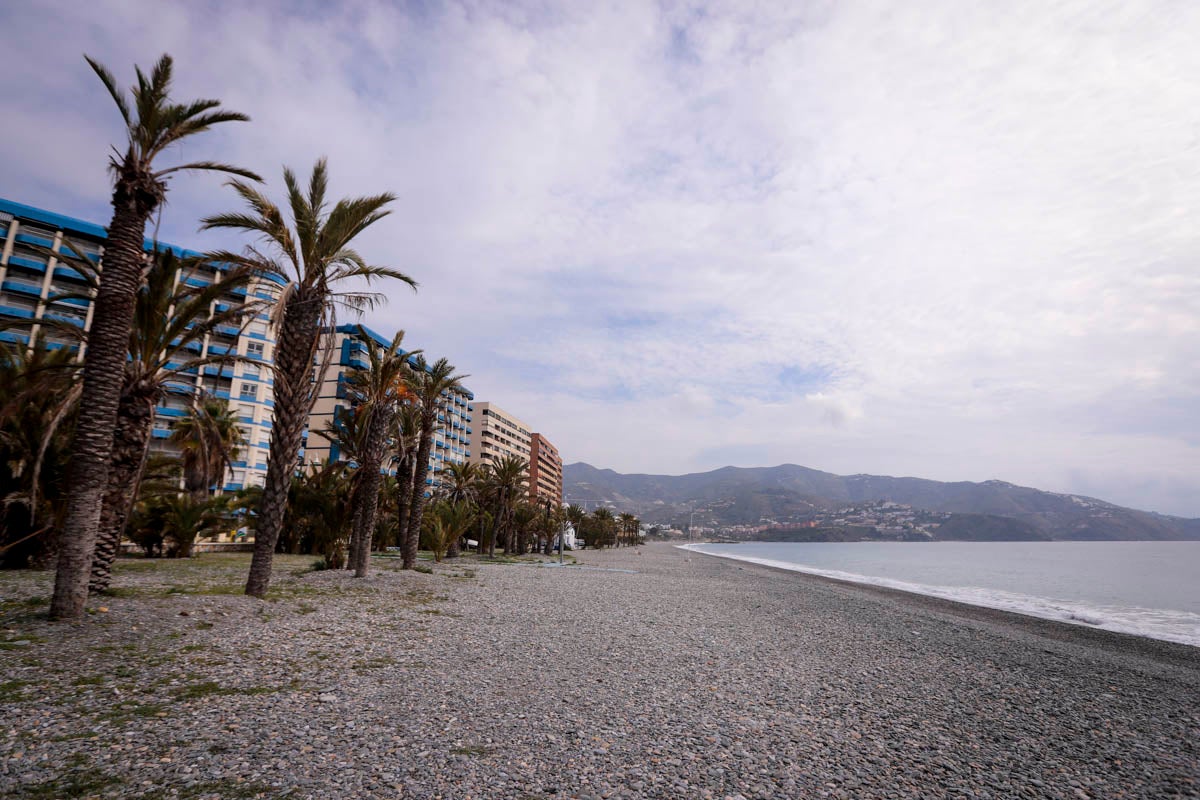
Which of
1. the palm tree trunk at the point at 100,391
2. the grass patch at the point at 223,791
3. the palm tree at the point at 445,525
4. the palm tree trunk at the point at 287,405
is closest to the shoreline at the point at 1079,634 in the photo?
the grass patch at the point at 223,791

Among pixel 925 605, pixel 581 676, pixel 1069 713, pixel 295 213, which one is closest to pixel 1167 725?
pixel 1069 713

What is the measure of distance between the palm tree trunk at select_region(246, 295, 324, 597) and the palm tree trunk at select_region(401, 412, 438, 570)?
10.4 metres

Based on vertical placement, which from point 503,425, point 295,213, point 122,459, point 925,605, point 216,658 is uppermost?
point 503,425

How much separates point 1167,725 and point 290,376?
17.8m

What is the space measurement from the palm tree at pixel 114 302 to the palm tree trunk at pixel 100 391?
1 cm

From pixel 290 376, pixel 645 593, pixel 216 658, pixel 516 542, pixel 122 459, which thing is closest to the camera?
pixel 216 658

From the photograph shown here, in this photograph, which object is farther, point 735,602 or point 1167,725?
point 735,602

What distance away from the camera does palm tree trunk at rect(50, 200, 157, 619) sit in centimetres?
873

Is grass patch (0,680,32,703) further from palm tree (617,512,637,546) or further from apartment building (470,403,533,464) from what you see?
palm tree (617,512,637,546)

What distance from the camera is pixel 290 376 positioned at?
530 inches

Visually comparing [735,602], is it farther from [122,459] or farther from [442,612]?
[122,459]

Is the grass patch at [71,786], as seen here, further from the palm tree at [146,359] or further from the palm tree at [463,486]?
the palm tree at [463,486]

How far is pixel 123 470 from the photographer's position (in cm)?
1195

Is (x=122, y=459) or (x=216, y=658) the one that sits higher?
(x=122, y=459)
